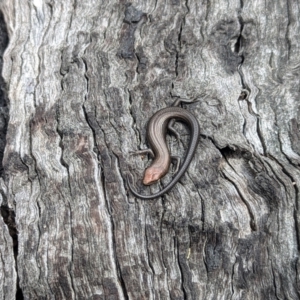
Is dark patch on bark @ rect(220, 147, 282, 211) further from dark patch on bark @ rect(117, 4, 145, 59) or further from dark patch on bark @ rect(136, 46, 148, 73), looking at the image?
dark patch on bark @ rect(117, 4, 145, 59)

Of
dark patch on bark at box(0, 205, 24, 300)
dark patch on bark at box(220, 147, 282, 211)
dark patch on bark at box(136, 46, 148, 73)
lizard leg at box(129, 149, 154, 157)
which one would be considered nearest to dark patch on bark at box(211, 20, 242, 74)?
dark patch on bark at box(136, 46, 148, 73)

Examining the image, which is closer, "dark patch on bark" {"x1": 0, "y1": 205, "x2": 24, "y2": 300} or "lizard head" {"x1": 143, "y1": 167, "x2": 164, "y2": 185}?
"dark patch on bark" {"x1": 0, "y1": 205, "x2": 24, "y2": 300}

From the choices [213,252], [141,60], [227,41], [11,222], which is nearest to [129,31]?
[141,60]

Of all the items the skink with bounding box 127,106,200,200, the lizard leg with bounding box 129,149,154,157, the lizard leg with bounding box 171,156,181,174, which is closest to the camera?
the skink with bounding box 127,106,200,200

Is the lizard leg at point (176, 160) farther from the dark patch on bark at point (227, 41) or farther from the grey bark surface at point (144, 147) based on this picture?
the dark patch on bark at point (227, 41)

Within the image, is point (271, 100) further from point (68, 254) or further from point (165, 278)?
point (68, 254)

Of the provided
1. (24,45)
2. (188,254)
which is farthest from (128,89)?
(188,254)

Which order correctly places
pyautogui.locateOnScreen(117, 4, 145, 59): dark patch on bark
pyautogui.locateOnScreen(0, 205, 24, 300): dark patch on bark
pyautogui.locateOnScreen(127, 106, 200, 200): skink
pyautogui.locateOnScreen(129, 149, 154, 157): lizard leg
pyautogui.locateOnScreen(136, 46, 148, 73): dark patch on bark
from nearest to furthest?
pyautogui.locateOnScreen(0, 205, 24, 300): dark patch on bark, pyautogui.locateOnScreen(127, 106, 200, 200): skink, pyautogui.locateOnScreen(129, 149, 154, 157): lizard leg, pyautogui.locateOnScreen(136, 46, 148, 73): dark patch on bark, pyautogui.locateOnScreen(117, 4, 145, 59): dark patch on bark
